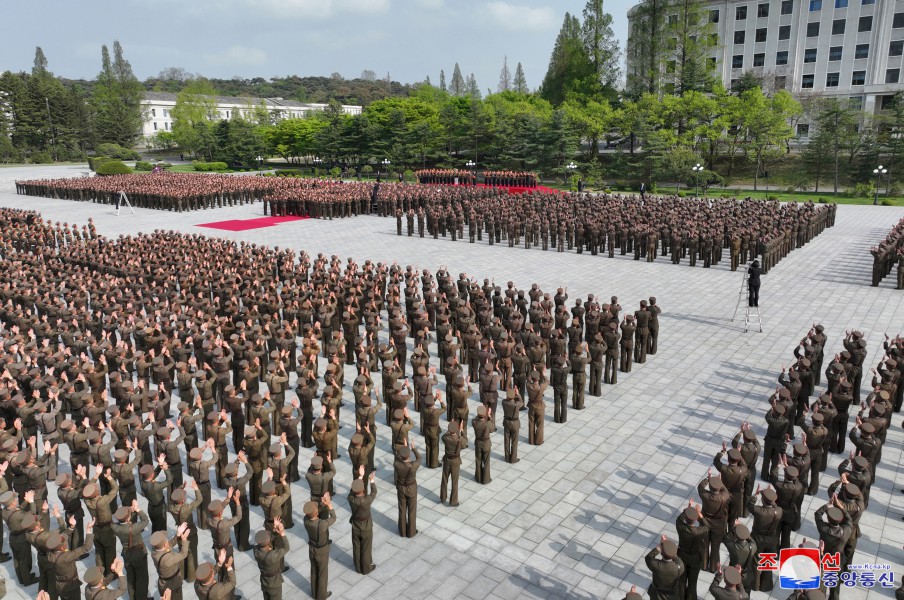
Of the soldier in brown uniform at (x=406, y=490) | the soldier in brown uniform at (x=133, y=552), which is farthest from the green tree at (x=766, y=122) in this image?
the soldier in brown uniform at (x=133, y=552)

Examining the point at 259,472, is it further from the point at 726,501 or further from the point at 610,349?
the point at 610,349

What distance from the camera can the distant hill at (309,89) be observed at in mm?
146875

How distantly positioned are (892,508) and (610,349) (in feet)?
16.5

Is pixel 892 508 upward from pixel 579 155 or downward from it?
downward

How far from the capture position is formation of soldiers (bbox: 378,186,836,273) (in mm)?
21761

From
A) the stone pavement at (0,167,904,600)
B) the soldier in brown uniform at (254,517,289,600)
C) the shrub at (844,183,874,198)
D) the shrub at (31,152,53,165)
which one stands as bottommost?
the stone pavement at (0,167,904,600)

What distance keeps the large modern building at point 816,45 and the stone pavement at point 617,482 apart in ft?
164

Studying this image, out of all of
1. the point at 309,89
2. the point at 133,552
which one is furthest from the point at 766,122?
the point at 309,89

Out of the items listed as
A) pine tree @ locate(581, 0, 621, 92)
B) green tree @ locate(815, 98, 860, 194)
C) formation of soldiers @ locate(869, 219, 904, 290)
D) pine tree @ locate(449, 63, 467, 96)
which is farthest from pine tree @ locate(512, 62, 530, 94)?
formation of soldiers @ locate(869, 219, 904, 290)

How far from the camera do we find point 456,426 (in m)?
8.02

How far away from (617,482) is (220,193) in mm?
36947

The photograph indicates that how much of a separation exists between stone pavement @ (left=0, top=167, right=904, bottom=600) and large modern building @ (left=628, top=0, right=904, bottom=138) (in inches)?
1965

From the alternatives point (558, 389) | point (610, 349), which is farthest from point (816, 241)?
point (558, 389)

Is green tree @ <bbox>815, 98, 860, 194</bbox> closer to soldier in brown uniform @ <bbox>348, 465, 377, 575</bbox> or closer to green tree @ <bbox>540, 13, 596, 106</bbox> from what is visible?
green tree @ <bbox>540, 13, 596, 106</bbox>
